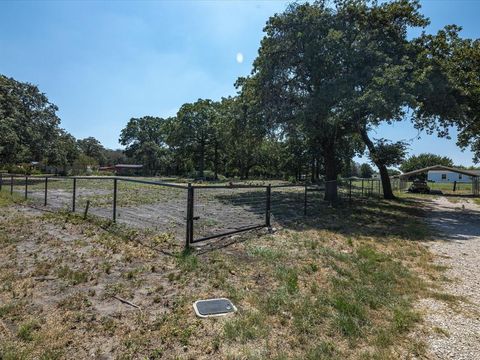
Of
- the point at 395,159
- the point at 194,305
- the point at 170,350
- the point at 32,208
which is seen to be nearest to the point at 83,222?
the point at 32,208

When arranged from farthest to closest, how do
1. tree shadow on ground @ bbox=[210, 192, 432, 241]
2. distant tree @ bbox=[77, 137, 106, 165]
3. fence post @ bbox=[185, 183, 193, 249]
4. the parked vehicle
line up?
distant tree @ bbox=[77, 137, 106, 165]
the parked vehicle
tree shadow on ground @ bbox=[210, 192, 432, 241]
fence post @ bbox=[185, 183, 193, 249]

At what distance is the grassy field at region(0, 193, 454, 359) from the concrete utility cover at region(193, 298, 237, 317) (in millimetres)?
95

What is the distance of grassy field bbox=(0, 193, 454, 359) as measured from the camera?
8.70 feet

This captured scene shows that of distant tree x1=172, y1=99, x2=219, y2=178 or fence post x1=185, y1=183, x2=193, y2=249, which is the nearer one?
fence post x1=185, y1=183, x2=193, y2=249

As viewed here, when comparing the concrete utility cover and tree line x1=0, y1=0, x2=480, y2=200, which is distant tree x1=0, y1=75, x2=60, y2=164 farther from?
the concrete utility cover

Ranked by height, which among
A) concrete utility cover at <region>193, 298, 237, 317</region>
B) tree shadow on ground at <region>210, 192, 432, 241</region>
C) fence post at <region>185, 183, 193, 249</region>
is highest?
fence post at <region>185, 183, 193, 249</region>

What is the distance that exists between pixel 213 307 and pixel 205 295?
0.34 meters

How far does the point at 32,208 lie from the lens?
9633 mm

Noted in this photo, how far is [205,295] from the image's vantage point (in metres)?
3.66

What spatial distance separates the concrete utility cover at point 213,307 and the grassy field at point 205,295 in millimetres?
95

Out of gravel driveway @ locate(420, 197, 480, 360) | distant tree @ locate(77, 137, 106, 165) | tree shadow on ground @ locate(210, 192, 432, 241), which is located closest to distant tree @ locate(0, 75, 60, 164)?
tree shadow on ground @ locate(210, 192, 432, 241)

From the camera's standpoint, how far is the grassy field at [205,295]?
8.70 ft

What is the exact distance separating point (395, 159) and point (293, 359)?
66.2 feet

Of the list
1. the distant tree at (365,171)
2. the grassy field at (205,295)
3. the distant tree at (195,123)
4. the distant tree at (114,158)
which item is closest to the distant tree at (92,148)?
the distant tree at (114,158)
